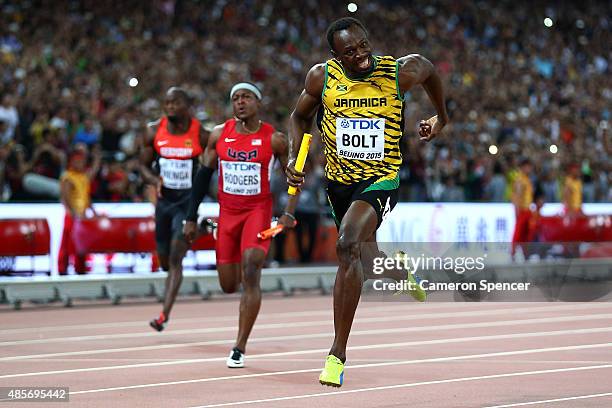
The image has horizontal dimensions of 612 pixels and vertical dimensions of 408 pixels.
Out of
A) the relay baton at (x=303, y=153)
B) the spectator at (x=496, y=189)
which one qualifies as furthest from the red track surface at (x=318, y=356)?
the spectator at (x=496, y=189)

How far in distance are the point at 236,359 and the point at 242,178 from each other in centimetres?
196

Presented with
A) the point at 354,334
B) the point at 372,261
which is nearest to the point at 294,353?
the point at 372,261

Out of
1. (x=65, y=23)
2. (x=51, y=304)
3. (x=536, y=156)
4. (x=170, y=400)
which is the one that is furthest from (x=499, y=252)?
(x=170, y=400)

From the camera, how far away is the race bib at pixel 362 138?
908 cm

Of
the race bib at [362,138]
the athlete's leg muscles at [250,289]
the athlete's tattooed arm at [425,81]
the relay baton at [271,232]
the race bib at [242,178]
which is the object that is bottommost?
the athlete's leg muscles at [250,289]

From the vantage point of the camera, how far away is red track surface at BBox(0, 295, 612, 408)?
848cm

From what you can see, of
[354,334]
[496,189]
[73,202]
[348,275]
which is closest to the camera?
[348,275]

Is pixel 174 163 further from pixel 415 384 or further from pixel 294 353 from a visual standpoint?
pixel 415 384

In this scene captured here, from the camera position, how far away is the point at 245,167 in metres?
11.7

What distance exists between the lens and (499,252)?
74.3 feet

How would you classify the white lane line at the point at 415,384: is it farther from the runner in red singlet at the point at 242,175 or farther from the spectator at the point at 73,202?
the spectator at the point at 73,202

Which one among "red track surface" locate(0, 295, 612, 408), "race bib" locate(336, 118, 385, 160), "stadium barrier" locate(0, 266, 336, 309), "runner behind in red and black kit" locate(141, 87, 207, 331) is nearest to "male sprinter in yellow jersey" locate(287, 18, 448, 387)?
"race bib" locate(336, 118, 385, 160)

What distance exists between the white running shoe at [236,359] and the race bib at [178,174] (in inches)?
161

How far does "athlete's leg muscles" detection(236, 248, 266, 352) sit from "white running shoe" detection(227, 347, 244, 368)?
270 millimetres
